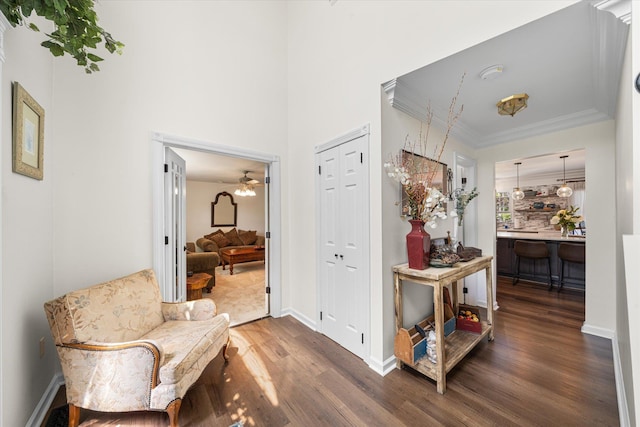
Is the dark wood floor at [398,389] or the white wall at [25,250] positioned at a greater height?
the white wall at [25,250]

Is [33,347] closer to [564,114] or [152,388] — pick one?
[152,388]

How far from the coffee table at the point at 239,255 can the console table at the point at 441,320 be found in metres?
4.51

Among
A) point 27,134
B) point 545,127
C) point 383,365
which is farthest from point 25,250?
point 545,127

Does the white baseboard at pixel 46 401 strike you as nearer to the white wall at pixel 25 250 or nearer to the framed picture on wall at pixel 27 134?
the white wall at pixel 25 250

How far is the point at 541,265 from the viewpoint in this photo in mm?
4594

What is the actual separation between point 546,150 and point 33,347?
5.18 meters

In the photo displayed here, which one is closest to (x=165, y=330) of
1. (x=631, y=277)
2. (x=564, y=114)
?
(x=631, y=277)

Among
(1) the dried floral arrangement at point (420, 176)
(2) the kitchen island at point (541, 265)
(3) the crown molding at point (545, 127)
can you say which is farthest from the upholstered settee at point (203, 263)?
(2) the kitchen island at point (541, 265)

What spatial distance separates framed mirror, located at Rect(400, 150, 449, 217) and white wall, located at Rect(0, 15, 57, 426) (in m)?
2.61

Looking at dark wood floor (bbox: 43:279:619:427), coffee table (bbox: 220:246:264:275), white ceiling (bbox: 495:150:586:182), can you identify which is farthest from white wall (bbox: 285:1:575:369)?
white ceiling (bbox: 495:150:586:182)

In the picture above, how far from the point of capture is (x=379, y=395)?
5.90 ft

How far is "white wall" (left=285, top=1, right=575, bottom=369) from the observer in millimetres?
1687

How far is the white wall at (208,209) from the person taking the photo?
703cm

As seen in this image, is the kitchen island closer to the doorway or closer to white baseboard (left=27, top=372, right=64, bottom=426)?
the doorway
